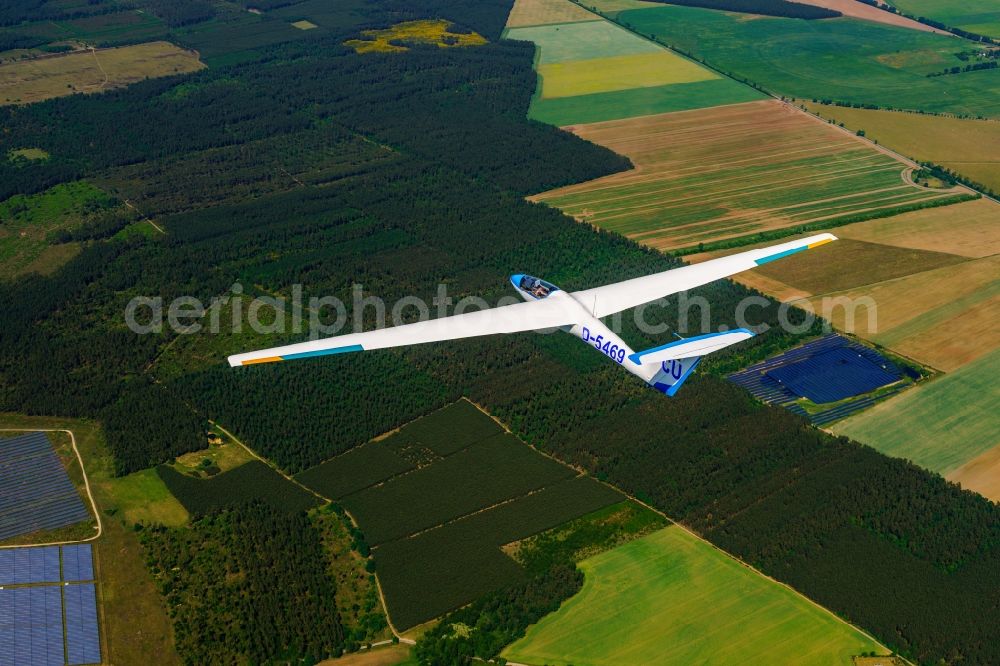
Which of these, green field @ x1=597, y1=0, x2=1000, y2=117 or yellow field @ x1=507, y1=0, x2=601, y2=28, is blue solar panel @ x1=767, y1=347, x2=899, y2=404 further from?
Result: yellow field @ x1=507, y1=0, x2=601, y2=28

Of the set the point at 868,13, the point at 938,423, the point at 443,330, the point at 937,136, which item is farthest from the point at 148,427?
the point at 868,13

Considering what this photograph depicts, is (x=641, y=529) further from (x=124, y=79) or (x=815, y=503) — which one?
(x=124, y=79)

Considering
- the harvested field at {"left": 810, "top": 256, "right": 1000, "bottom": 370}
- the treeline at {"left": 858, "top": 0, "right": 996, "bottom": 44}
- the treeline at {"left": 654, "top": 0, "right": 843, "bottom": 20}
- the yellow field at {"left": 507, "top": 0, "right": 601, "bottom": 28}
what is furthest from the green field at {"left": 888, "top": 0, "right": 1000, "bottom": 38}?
the harvested field at {"left": 810, "top": 256, "right": 1000, "bottom": 370}

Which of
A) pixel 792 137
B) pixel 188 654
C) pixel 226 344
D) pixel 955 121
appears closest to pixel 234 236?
pixel 226 344

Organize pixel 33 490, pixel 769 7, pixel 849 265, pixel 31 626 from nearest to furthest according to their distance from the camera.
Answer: pixel 31 626 → pixel 33 490 → pixel 849 265 → pixel 769 7

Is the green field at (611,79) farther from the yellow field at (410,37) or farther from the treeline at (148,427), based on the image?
the treeline at (148,427)

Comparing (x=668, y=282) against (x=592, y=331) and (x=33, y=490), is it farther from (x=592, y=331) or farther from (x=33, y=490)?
(x=33, y=490)

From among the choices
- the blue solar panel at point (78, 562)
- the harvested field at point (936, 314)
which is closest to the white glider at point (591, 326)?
the harvested field at point (936, 314)
